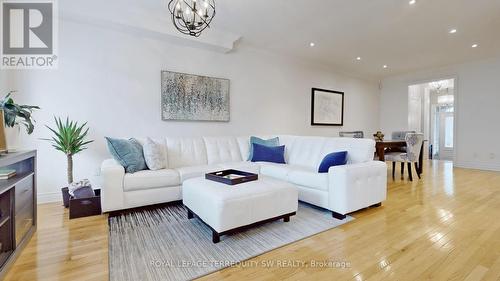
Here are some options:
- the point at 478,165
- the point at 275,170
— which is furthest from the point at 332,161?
the point at 478,165

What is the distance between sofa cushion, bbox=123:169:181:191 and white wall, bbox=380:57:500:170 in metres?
6.89

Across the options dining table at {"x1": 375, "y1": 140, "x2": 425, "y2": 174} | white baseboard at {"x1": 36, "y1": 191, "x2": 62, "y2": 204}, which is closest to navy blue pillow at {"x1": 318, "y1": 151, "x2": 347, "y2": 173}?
dining table at {"x1": 375, "y1": 140, "x2": 425, "y2": 174}

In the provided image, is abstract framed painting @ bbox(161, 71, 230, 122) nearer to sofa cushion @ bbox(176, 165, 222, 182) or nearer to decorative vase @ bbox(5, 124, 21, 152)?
sofa cushion @ bbox(176, 165, 222, 182)

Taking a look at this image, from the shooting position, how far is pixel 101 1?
301 centimetres

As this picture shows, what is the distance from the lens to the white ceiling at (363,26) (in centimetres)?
316

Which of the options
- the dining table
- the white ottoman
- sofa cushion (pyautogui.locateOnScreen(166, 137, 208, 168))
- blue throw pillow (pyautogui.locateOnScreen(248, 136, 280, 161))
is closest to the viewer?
the white ottoman

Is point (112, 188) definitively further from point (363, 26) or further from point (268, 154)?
point (363, 26)

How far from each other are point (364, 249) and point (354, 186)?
2.53 feet

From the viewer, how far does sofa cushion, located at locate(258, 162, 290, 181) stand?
3.16 metres

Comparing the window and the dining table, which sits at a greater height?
the window

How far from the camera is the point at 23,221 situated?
1.91 metres

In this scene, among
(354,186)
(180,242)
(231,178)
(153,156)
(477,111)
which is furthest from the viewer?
(477,111)

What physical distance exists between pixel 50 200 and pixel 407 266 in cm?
404

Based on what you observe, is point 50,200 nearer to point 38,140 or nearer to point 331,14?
point 38,140
